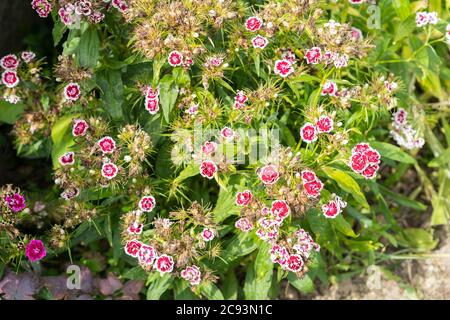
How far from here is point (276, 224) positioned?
294 cm

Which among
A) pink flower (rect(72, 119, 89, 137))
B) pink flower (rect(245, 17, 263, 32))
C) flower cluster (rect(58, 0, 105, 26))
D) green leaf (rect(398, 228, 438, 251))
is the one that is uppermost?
flower cluster (rect(58, 0, 105, 26))

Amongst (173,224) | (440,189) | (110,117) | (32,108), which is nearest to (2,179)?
(32,108)

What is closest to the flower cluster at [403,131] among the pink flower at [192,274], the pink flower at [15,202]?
the pink flower at [192,274]

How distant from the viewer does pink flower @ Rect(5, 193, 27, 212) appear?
10.5 ft

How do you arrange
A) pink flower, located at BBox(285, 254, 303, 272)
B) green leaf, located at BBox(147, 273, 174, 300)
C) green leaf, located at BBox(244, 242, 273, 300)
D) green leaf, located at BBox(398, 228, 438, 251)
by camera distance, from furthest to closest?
green leaf, located at BBox(398, 228, 438, 251)
green leaf, located at BBox(147, 273, 174, 300)
green leaf, located at BBox(244, 242, 273, 300)
pink flower, located at BBox(285, 254, 303, 272)

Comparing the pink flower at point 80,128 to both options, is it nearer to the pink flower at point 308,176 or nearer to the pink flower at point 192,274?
the pink flower at point 192,274

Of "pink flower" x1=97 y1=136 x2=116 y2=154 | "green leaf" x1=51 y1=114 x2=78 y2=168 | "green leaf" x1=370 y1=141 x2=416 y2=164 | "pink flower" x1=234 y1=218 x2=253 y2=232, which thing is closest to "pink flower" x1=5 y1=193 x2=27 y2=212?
"green leaf" x1=51 y1=114 x2=78 y2=168

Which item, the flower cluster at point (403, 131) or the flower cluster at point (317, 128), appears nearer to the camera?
the flower cluster at point (317, 128)

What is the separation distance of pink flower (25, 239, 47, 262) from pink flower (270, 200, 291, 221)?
1263 mm

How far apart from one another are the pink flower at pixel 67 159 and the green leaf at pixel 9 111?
96 cm

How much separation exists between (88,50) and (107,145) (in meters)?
0.57

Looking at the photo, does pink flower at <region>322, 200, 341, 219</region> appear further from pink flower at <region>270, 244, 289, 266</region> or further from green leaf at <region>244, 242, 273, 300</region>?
green leaf at <region>244, 242, 273, 300</region>

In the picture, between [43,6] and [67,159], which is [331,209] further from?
[43,6]

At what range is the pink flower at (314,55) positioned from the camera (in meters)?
3.15
